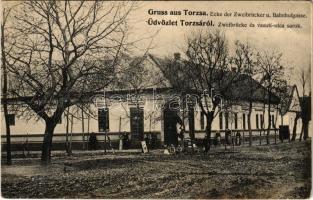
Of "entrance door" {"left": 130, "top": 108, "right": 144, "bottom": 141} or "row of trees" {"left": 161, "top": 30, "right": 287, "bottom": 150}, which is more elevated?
"row of trees" {"left": 161, "top": 30, "right": 287, "bottom": 150}

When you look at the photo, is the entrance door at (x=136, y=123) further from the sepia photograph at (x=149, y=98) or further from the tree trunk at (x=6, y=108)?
the tree trunk at (x=6, y=108)

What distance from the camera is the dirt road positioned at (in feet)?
29.9

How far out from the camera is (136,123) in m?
9.76

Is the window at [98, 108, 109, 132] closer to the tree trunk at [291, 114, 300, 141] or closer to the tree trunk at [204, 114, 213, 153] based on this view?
the tree trunk at [204, 114, 213, 153]

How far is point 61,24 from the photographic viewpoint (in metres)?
9.50

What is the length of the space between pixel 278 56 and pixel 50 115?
4.28 metres

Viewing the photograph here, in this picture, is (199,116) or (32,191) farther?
(199,116)

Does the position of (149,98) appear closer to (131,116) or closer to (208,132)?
(131,116)

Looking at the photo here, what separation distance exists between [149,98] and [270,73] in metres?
2.46

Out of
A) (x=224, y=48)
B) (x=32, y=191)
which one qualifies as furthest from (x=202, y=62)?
(x=32, y=191)

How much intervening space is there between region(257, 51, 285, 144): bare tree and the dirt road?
1016 millimetres

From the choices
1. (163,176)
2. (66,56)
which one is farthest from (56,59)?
(163,176)

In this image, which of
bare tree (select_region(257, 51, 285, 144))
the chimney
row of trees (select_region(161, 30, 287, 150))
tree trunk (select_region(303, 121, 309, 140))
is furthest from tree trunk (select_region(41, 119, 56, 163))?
tree trunk (select_region(303, 121, 309, 140))

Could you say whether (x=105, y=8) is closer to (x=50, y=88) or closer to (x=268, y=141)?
(x=50, y=88)
